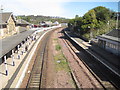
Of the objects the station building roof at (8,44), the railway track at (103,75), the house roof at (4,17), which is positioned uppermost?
the house roof at (4,17)

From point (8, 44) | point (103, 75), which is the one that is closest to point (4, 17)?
point (8, 44)

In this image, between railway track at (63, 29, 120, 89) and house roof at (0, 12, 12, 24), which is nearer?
railway track at (63, 29, 120, 89)

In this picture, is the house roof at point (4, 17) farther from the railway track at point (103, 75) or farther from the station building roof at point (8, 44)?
the railway track at point (103, 75)

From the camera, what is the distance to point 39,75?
1828 cm

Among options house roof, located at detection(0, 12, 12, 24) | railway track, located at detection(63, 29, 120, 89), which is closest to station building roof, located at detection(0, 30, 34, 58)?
house roof, located at detection(0, 12, 12, 24)

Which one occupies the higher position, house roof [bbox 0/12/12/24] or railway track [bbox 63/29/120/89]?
house roof [bbox 0/12/12/24]

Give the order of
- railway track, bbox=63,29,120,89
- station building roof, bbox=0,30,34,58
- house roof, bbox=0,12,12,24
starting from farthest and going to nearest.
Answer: house roof, bbox=0,12,12,24 < station building roof, bbox=0,30,34,58 < railway track, bbox=63,29,120,89

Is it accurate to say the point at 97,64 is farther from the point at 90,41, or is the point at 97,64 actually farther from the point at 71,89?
the point at 90,41

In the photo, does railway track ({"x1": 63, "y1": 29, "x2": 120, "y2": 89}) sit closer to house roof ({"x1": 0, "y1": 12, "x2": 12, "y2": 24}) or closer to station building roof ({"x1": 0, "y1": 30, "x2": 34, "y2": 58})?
station building roof ({"x1": 0, "y1": 30, "x2": 34, "y2": 58})

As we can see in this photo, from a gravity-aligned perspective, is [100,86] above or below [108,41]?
below

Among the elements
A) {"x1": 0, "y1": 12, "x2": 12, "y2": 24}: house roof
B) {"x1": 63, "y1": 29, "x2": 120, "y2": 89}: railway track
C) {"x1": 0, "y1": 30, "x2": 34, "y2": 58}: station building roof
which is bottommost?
{"x1": 63, "y1": 29, "x2": 120, "y2": 89}: railway track

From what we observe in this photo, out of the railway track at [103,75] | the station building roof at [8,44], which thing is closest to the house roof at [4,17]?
the station building roof at [8,44]

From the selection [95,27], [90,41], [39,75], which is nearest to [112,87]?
[39,75]

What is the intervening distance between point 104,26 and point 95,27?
255 cm
